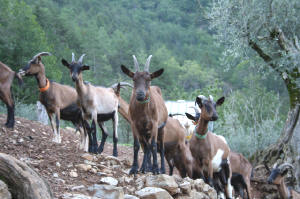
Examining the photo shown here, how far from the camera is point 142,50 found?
179ft

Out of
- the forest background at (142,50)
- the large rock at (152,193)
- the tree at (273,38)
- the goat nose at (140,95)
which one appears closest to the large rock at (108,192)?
the large rock at (152,193)

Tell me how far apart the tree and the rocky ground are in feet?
22.6

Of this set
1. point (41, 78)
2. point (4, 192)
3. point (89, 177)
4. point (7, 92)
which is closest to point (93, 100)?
point (41, 78)

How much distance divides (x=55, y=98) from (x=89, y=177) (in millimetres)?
3911

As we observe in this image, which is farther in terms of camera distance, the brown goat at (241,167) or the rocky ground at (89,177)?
the brown goat at (241,167)

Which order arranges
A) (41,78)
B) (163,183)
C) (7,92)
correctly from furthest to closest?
(41,78) → (7,92) → (163,183)

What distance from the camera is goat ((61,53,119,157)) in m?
8.16

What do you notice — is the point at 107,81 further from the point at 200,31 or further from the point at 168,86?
the point at 200,31

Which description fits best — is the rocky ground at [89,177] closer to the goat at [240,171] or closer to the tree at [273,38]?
the goat at [240,171]

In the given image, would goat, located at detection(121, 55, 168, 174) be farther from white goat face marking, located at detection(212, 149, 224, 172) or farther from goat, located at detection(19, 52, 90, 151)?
goat, located at detection(19, 52, 90, 151)

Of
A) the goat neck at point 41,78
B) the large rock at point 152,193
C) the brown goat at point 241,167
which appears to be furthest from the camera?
the brown goat at point 241,167

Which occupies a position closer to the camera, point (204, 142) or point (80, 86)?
point (80, 86)

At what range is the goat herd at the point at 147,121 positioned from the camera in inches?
275

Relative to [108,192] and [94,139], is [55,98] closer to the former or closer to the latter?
[94,139]
